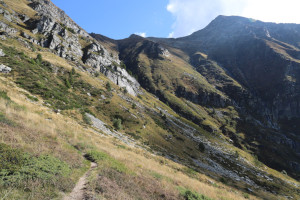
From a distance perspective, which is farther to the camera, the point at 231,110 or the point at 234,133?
the point at 231,110

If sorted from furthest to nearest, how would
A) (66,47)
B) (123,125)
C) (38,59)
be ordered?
(66,47) → (38,59) → (123,125)

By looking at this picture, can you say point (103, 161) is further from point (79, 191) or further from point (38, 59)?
point (38, 59)

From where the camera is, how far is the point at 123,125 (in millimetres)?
44938

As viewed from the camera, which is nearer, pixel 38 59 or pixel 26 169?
pixel 26 169

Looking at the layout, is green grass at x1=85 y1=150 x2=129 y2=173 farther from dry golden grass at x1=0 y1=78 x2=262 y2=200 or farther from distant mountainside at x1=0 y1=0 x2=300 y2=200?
dry golden grass at x1=0 y1=78 x2=262 y2=200

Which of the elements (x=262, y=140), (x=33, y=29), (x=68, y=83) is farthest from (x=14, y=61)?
(x=262, y=140)

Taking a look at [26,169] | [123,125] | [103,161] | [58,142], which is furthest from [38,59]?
[26,169]

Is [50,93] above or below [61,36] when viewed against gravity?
below

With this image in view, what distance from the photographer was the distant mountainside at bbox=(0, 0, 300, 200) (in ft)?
25.9

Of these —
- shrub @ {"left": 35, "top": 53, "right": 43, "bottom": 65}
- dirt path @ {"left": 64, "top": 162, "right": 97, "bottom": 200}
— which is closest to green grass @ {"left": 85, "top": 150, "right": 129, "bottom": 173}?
dirt path @ {"left": 64, "top": 162, "right": 97, "bottom": 200}

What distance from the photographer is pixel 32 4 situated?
133 m

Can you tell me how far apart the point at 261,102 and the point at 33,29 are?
245819 millimetres

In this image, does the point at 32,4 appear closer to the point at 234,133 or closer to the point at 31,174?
the point at 31,174

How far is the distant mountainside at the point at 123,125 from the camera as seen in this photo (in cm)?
789
